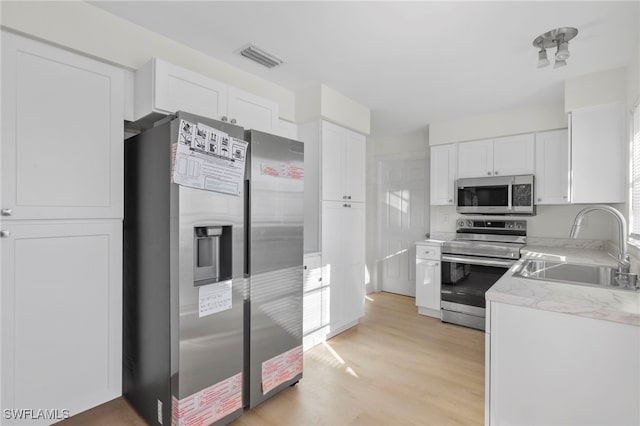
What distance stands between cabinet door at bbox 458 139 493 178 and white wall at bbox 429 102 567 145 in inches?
3.3

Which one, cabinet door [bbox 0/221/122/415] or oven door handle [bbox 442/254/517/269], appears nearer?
cabinet door [bbox 0/221/122/415]

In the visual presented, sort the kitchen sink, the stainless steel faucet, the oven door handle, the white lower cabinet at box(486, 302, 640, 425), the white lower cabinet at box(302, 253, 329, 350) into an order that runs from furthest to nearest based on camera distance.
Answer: the oven door handle
the white lower cabinet at box(302, 253, 329, 350)
the kitchen sink
the stainless steel faucet
the white lower cabinet at box(486, 302, 640, 425)

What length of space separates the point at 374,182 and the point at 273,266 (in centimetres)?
330

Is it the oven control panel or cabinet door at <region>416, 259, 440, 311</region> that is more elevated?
the oven control panel

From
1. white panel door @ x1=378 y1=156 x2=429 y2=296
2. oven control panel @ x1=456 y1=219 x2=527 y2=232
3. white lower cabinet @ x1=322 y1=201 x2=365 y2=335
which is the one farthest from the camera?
white panel door @ x1=378 y1=156 x2=429 y2=296

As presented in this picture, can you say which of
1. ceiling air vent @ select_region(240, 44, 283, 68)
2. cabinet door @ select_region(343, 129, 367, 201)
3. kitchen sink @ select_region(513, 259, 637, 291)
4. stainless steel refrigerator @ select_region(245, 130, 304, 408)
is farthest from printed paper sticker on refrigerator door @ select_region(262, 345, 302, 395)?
ceiling air vent @ select_region(240, 44, 283, 68)

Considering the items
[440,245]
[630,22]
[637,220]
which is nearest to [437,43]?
[630,22]

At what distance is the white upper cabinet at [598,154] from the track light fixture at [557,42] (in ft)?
3.01

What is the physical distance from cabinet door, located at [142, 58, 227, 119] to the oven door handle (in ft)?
9.35

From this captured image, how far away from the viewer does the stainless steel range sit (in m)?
3.35

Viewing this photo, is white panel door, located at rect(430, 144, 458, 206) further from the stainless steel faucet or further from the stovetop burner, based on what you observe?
the stainless steel faucet

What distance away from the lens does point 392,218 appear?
4891 millimetres

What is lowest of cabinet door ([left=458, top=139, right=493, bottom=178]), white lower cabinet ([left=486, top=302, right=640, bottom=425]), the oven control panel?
white lower cabinet ([left=486, top=302, right=640, bottom=425])

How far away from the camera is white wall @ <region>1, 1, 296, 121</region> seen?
64.1 inches
